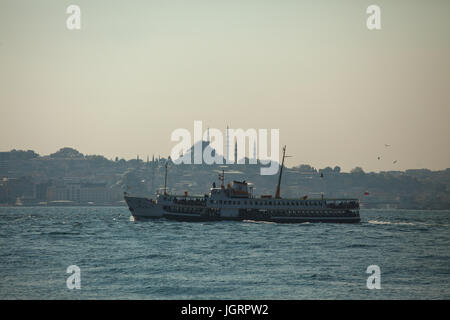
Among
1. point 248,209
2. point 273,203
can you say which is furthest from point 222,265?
point 248,209

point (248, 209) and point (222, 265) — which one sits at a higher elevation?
point (248, 209)

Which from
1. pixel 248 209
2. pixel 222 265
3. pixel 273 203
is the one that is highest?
pixel 273 203

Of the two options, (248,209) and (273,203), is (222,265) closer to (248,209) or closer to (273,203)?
(273,203)

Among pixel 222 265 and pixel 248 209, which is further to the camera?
pixel 248 209

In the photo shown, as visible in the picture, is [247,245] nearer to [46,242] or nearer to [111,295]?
[46,242]

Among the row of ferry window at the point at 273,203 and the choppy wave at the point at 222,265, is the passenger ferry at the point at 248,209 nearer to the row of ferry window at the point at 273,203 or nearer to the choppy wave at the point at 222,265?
the row of ferry window at the point at 273,203

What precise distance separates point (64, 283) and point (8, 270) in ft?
26.2

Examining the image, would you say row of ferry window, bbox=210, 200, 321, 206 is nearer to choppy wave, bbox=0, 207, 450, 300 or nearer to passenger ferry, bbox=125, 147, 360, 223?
passenger ferry, bbox=125, 147, 360, 223

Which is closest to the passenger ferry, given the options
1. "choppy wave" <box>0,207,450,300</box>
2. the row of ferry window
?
the row of ferry window

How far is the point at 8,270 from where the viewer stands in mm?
40875

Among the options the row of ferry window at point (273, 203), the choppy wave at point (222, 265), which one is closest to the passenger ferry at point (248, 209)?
the row of ferry window at point (273, 203)

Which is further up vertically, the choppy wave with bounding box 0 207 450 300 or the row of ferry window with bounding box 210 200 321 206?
the row of ferry window with bounding box 210 200 321 206

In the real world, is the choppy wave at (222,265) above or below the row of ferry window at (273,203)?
below
